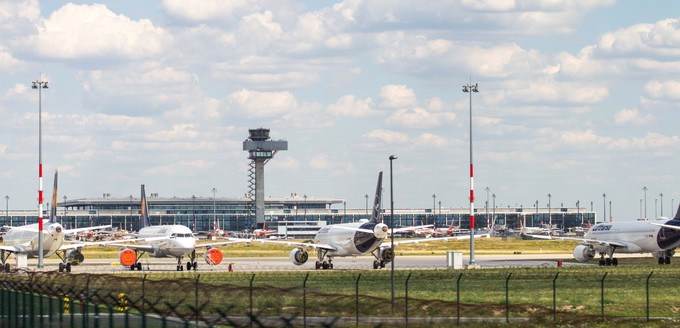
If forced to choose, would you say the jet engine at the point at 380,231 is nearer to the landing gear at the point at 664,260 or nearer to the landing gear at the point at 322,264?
the landing gear at the point at 322,264

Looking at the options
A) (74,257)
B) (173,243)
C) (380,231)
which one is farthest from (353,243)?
(74,257)

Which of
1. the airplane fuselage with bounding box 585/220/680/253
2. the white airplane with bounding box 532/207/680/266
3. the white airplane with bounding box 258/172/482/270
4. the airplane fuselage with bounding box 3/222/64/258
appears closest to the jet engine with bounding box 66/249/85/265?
the airplane fuselage with bounding box 3/222/64/258

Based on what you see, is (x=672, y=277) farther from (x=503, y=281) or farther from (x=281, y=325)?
(x=281, y=325)

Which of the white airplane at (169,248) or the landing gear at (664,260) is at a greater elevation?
the white airplane at (169,248)

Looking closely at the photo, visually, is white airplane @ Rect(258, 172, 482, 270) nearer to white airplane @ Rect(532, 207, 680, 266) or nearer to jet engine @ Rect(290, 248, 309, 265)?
jet engine @ Rect(290, 248, 309, 265)

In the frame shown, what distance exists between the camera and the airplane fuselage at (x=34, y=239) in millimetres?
98625

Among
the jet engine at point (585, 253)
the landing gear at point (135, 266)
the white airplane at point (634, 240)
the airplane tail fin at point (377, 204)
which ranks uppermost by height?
the airplane tail fin at point (377, 204)

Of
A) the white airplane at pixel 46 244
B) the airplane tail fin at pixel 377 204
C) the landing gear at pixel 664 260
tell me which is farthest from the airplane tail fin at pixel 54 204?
the landing gear at pixel 664 260

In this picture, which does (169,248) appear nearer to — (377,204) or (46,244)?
(46,244)

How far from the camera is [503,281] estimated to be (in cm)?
7369

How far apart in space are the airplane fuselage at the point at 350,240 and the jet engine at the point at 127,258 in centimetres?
1696

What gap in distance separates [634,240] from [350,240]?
86.1 feet

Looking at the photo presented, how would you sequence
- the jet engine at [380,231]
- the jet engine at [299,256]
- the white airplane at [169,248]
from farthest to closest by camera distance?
1. the jet engine at [299,256]
2. the white airplane at [169,248]
3. the jet engine at [380,231]

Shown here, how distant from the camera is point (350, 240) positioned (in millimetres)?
101812
